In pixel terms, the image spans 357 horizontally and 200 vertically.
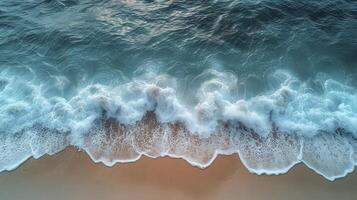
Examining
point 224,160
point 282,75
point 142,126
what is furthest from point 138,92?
point 282,75

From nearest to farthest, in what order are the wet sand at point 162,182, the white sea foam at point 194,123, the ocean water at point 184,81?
the wet sand at point 162,182 → the white sea foam at point 194,123 → the ocean water at point 184,81

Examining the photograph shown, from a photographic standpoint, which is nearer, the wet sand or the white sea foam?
the wet sand

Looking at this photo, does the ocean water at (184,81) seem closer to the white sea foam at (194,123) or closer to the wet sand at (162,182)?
the white sea foam at (194,123)

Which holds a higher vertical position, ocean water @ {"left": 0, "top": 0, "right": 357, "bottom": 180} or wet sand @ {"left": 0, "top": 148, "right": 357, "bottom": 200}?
ocean water @ {"left": 0, "top": 0, "right": 357, "bottom": 180}

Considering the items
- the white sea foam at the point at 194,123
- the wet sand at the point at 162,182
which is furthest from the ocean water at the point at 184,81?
the wet sand at the point at 162,182

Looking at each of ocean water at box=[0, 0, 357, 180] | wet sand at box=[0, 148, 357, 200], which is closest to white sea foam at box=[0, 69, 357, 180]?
ocean water at box=[0, 0, 357, 180]

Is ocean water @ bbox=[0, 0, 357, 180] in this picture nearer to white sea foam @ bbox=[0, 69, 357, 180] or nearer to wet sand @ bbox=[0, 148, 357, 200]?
white sea foam @ bbox=[0, 69, 357, 180]
